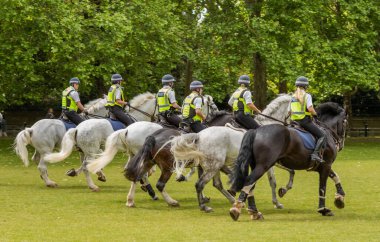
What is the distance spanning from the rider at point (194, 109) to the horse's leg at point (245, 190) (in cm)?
374

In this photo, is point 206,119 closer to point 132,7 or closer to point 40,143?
point 40,143

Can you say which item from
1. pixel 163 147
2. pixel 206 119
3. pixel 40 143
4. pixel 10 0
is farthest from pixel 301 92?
pixel 10 0

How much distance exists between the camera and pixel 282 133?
16297 millimetres

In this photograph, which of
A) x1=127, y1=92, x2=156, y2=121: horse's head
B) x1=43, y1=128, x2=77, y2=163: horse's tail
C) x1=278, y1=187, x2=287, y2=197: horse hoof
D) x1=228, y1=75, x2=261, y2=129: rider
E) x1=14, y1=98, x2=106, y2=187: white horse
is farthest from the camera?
x1=127, y1=92, x2=156, y2=121: horse's head

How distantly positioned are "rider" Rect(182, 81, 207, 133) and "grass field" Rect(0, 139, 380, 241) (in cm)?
176

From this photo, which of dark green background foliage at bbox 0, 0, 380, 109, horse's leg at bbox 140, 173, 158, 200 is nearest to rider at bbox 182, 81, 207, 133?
horse's leg at bbox 140, 173, 158, 200

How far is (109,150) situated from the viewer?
1942cm

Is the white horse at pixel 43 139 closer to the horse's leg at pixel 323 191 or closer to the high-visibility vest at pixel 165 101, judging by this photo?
the high-visibility vest at pixel 165 101

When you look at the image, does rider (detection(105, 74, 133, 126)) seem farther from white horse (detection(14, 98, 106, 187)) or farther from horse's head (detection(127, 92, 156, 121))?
white horse (detection(14, 98, 106, 187))

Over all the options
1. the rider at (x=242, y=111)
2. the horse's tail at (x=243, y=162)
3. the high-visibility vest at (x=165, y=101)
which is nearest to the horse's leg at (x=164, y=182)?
the rider at (x=242, y=111)

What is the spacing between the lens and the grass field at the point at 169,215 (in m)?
13.8

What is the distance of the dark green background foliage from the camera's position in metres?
36.2

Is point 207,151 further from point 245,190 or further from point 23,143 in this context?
point 23,143

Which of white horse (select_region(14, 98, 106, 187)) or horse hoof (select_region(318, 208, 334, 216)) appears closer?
horse hoof (select_region(318, 208, 334, 216))
